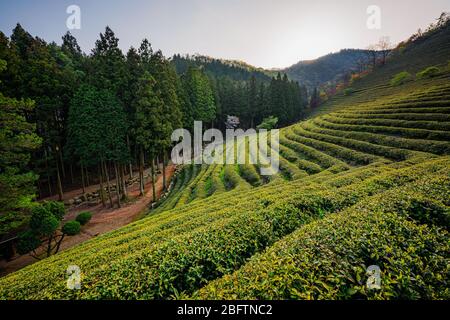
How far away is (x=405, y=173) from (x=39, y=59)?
3078 cm

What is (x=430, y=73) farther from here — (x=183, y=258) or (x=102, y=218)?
(x=102, y=218)

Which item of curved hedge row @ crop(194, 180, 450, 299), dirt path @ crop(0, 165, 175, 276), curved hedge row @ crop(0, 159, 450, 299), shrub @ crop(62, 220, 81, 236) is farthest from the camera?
shrub @ crop(62, 220, 81, 236)

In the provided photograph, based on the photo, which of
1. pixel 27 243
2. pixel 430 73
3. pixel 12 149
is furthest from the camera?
pixel 430 73

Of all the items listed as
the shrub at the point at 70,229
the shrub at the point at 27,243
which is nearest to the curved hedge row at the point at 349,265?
the shrub at the point at 27,243

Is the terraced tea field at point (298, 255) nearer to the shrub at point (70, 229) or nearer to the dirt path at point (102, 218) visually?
the shrub at point (70, 229)

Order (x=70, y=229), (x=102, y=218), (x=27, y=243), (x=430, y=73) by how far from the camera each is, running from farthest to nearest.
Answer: (x=430, y=73) → (x=102, y=218) → (x=70, y=229) → (x=27, y=243)

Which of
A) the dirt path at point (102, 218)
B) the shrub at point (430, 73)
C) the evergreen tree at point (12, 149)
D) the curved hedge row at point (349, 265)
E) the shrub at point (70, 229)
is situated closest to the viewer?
the curved hedge row at point (349, 265)

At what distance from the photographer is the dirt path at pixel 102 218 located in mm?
14799

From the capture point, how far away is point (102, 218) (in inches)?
786

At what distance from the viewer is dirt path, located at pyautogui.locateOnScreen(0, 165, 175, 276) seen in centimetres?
1480

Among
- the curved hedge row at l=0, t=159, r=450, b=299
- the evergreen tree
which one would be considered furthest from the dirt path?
the curved hedge row at l=0, t=159, r=450, b=299

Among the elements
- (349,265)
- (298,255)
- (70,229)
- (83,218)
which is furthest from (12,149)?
(349,265)

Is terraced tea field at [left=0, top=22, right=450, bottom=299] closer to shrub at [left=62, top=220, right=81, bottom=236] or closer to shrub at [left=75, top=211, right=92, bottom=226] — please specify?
shrub at [left=62, top=220, right=81, bottom=236]
